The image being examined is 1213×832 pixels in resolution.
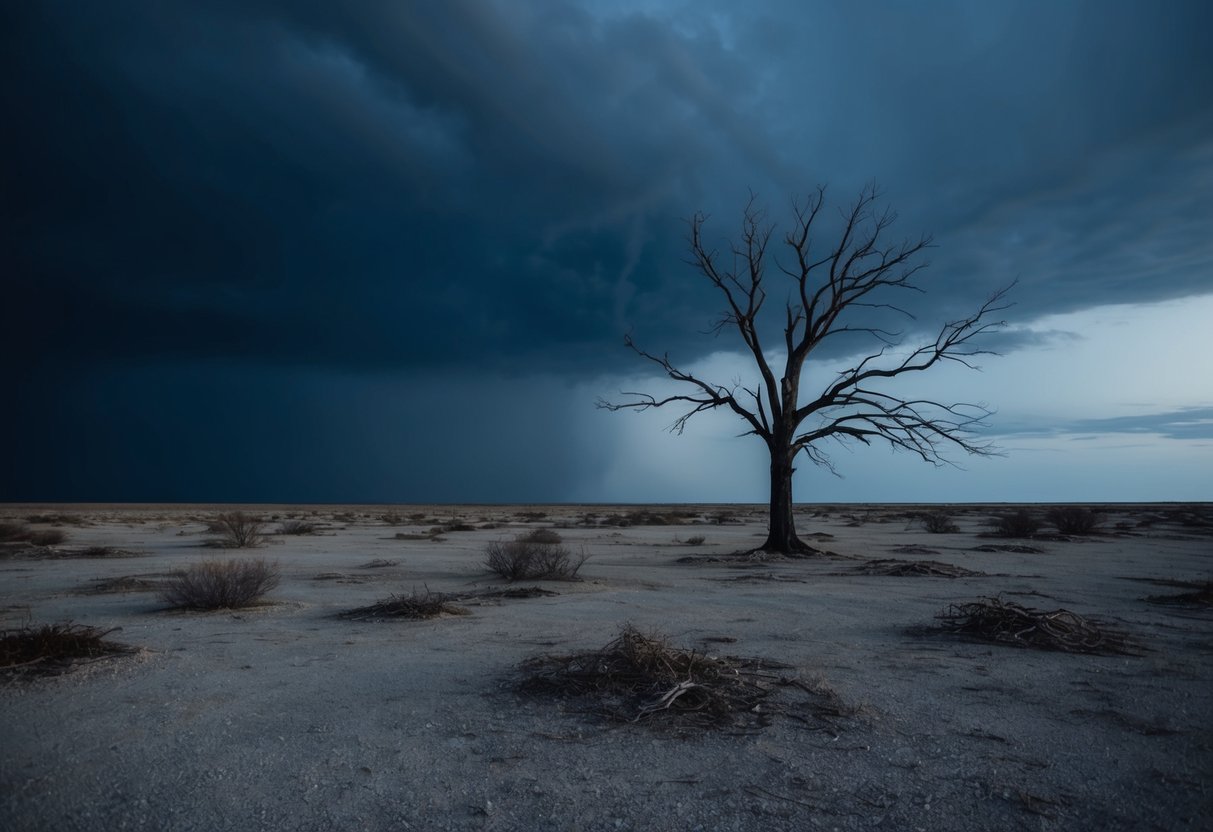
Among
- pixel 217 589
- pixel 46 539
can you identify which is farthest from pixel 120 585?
pixel 46 539

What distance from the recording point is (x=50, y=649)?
22.6 ft

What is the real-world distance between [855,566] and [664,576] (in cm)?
476

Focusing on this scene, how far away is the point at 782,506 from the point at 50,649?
56.4 feet

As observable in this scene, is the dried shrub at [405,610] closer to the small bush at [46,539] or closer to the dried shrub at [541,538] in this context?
the dried shrub at [541,538]

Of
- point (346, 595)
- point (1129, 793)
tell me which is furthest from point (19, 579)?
point (1129, 793)

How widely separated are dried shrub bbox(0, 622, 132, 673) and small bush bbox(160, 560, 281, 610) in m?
3.18

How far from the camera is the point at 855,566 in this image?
17.1 metres

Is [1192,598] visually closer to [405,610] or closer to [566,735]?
[566,735]

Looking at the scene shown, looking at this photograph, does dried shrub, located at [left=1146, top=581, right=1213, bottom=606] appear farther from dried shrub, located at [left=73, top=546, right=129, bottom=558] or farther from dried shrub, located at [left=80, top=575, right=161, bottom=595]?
dried shrub, located at [left=73, top=546, right=129, bottom=558]

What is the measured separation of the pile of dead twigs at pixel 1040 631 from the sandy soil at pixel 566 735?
0.33 meters

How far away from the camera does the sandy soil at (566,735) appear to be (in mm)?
3899

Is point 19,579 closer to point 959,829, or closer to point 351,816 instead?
point 351,816

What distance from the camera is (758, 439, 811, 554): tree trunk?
67.5ft

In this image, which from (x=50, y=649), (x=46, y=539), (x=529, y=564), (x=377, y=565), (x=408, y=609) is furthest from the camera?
(x=46, y=539)
